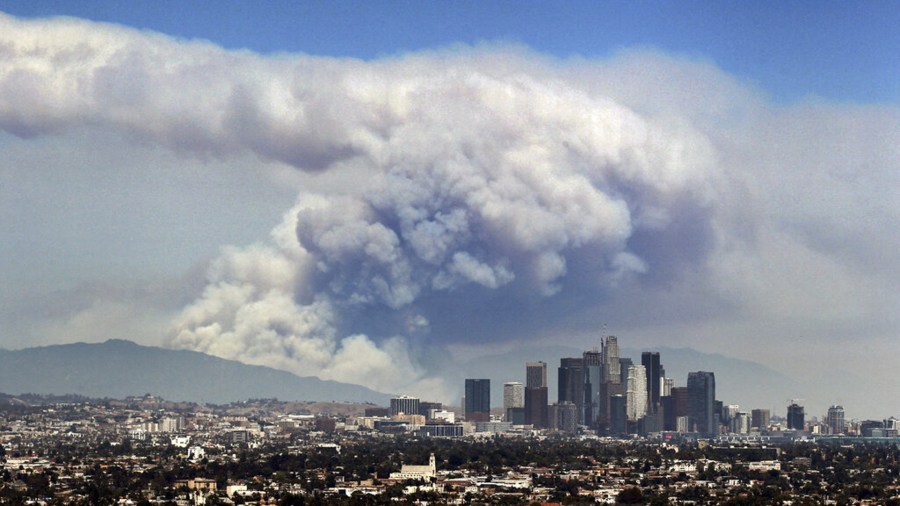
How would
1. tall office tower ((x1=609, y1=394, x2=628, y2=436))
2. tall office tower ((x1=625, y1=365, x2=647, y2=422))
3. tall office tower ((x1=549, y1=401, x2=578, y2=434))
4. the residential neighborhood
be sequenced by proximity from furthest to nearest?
tall office tower ((x1=625, y1=365, x2=647, y2=422)) < tall office tower ((x1=549, y1=401, x2=578, y2=434)) < tall office tower ((x1=609, y1=394, x2=628, y2=436)) < the residential neighborhood

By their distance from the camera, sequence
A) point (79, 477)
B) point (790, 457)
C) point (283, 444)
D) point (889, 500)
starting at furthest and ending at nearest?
point (283, 444), point (790, 457), point (79, 477), point (889, 500)

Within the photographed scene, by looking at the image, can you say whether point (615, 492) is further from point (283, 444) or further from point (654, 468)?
point (283, 444)

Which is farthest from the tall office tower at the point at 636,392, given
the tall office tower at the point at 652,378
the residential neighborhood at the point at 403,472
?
the residential neighborhood at the point at 403,472

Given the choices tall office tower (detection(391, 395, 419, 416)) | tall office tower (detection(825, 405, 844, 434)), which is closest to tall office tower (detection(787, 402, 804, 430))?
tall office tower (detection(825, 405, 844, 434))

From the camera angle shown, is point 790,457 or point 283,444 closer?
point 790,457

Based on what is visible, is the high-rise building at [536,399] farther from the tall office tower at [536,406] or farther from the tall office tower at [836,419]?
the tall office tower at [836,419]

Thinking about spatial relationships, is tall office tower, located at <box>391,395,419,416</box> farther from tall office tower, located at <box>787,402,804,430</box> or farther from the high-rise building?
tall office tower, located at <box>787,402,804,430</box>

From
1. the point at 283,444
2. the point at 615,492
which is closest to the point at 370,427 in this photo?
the point at 283,444
